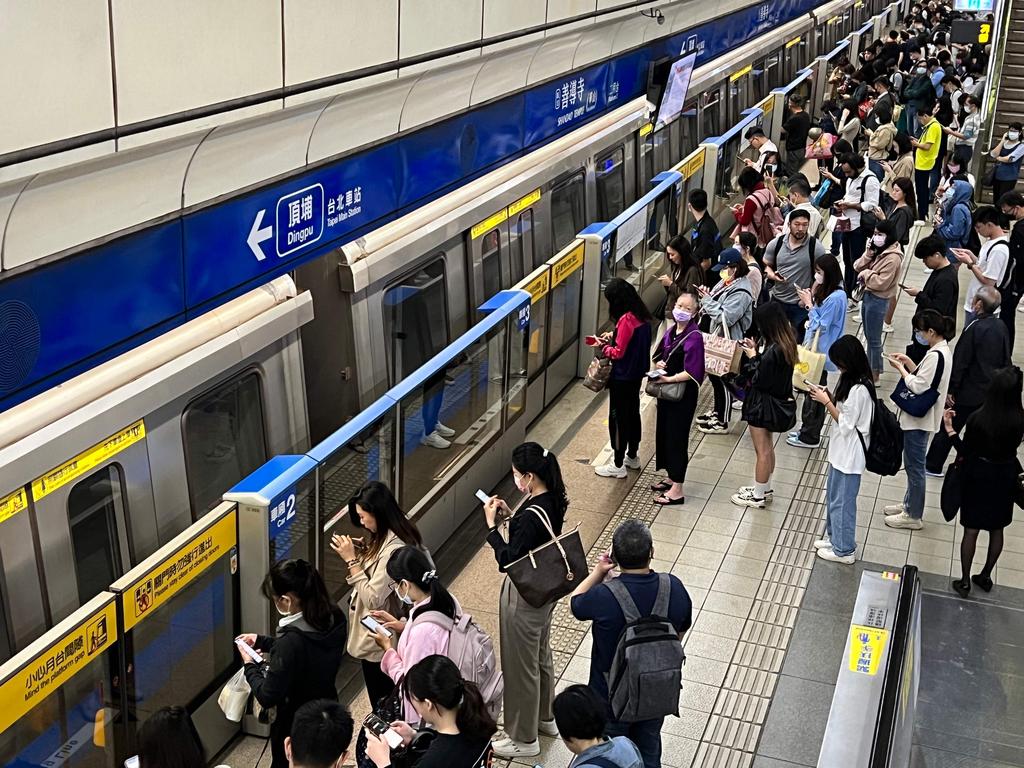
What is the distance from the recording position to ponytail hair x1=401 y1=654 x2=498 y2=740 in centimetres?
396

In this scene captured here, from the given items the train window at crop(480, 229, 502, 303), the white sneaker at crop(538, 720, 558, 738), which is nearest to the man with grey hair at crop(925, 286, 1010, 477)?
the train window at crop(480, 229, 502, 303)

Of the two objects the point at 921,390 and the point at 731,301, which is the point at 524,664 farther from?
the point at 731,301

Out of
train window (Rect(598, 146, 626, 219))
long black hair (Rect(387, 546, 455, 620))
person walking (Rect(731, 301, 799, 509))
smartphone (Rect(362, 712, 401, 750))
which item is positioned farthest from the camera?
train window (Rect(598, 146, 626, 219))

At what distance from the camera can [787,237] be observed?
962cm

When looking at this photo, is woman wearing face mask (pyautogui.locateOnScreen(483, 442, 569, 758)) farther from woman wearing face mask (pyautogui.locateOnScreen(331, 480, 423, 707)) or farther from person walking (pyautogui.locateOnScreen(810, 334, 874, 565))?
person walking (pyautogui.locateOnScreen(810, 334, 874, 565))

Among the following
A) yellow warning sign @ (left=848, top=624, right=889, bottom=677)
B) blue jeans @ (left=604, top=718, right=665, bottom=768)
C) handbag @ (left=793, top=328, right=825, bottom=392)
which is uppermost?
handbag @ (left=793, top=328, right=825, bottom=392)

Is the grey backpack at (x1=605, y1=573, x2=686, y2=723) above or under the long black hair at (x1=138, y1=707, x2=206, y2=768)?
under

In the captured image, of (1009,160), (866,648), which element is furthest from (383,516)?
(1009,160)

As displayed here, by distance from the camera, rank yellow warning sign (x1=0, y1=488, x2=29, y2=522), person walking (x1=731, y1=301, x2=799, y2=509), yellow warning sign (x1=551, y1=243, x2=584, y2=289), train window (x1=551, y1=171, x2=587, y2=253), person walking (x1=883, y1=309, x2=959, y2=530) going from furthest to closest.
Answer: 1. train window (x1=551, y1=171, x2=587, y2=253)
2. yellow warning sign (x1=551, y1=243, x2=584, y2=289)
3. person walking (x1=731, y1=301, x2=799, y2=509)
4. person walking (x1=883, y1=309, x2=959, y2=530)
5. yellow warning sign (x1=0, y1=488, x2=29, y2=522)

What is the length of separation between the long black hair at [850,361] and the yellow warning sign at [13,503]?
436 centimetres

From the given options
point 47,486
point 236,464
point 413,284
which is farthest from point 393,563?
point 413,284

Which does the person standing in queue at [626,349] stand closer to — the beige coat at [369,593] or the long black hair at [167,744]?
the beige coat at [369,593]

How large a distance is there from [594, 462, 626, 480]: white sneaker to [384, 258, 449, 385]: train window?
57.3 inches

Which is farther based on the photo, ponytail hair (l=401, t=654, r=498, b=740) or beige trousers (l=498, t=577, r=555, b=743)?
beige trousers (l=498, t=577, r=555, b=743)
